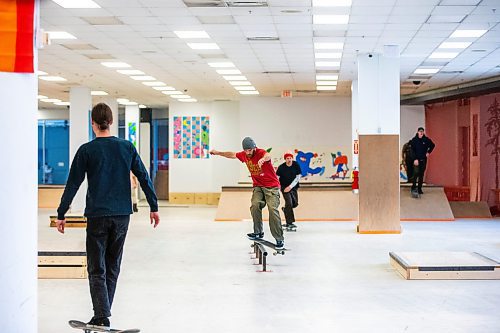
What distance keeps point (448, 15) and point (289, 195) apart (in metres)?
5.17

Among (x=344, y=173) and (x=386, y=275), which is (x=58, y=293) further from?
(x=344, y=173)

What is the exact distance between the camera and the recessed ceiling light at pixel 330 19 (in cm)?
1030


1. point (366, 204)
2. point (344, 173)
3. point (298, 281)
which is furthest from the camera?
point (344, 173)

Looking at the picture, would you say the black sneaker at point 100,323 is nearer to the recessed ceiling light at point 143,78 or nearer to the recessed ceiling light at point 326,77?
the recessed ceiling light at point 143,78

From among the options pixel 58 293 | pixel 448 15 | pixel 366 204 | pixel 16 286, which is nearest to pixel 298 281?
pixel 58 293

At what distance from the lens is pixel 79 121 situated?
19844 mm

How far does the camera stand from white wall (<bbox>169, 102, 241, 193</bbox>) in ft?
80.7

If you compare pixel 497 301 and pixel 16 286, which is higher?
pixel 16 286

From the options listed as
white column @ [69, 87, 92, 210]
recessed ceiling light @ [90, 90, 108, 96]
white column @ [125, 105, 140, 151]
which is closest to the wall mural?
white column @ [125, 105, 140, 151]

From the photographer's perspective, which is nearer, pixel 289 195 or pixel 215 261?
pixel 215 261

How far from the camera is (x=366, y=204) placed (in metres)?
13.4

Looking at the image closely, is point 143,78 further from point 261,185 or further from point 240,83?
point 261,185

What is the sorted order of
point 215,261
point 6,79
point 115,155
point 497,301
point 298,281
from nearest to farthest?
1. point 6,79
2. point 115,155
3. point 497,301
4. point 298,281
5. point 215,261

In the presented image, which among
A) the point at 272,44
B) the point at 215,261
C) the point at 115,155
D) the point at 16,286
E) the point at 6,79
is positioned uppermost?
the point at 272,44
